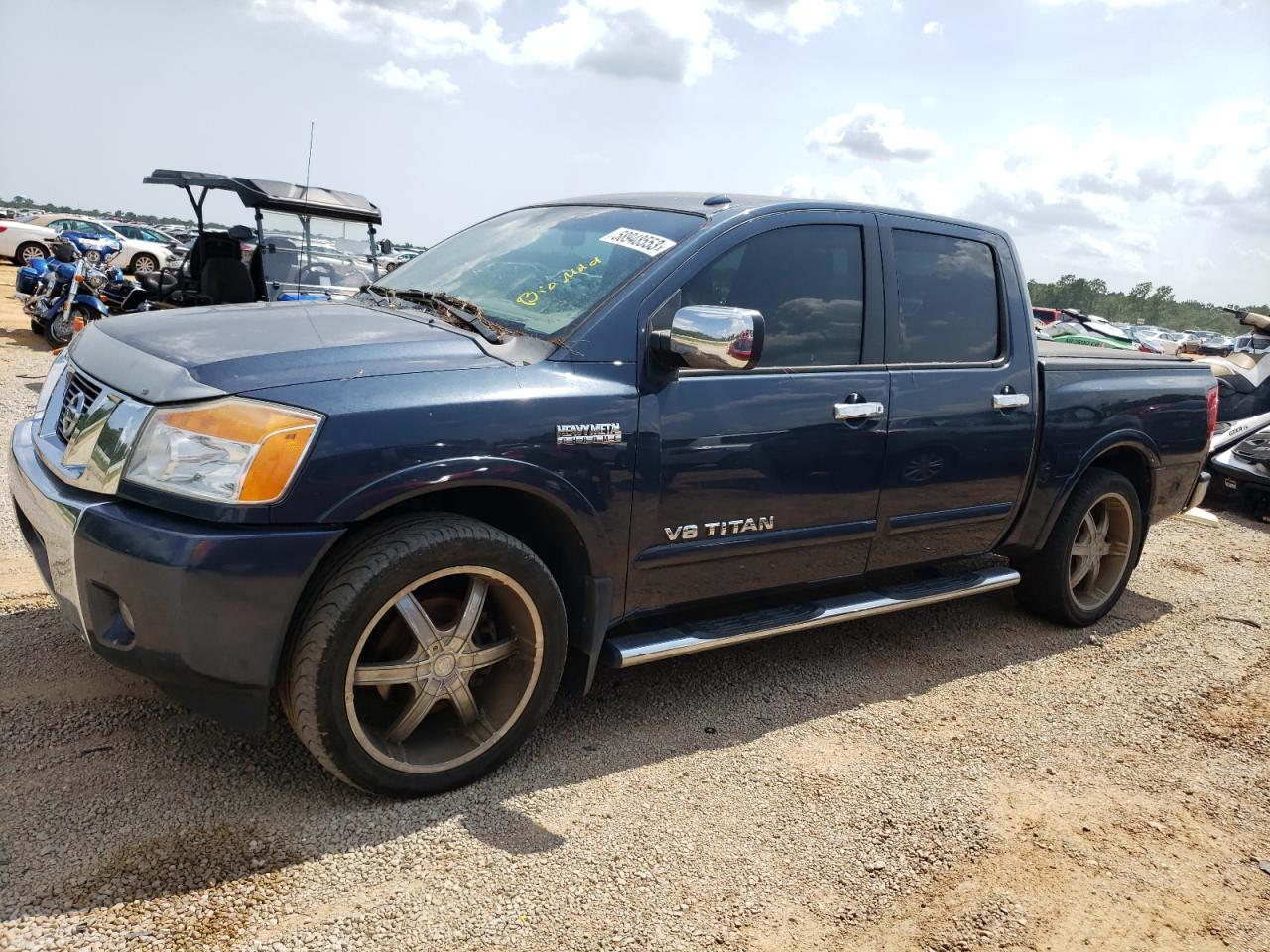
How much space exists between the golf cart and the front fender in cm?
763

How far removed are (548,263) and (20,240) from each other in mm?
25762

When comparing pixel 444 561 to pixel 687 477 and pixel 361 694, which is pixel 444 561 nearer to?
pixel 361 694

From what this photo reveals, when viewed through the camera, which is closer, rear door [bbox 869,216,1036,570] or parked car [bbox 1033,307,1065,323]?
rear door [bbox 869,216,1036,570]

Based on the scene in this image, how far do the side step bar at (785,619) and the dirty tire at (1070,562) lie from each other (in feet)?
1.18

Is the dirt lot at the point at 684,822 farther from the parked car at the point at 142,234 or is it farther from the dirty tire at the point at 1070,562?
the parked car at the point at 142,234

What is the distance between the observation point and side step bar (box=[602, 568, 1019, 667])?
10.4 ft

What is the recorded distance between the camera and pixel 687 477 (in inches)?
124

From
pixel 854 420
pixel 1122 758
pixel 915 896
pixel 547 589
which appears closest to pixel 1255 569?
pixel 1122 758

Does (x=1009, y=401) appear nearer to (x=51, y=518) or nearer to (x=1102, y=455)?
(x=1102, y=455)

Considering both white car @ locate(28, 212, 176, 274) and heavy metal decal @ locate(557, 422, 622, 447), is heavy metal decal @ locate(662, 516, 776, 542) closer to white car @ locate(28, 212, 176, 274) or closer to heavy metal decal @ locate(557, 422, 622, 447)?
heavy metal decal @ locate(557, 422, 622, 447)

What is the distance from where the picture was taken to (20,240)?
2397 centimetres

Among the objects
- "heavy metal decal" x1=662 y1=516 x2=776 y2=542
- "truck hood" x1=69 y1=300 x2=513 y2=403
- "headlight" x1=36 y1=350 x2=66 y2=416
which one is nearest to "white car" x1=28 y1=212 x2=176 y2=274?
"headlight" x1=36 y1=350 x2=66 y2=416

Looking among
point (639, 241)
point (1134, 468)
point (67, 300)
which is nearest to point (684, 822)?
point (639, 241)

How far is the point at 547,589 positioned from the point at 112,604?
3.78ft
